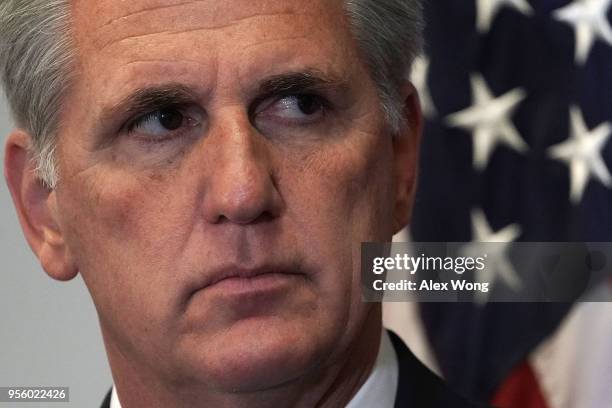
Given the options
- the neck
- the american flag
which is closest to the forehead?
the neck

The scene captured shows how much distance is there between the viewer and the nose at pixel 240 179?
144cm

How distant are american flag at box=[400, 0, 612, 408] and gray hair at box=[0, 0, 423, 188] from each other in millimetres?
715

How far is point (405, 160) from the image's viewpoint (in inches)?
71.8

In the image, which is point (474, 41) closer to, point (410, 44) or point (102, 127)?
point (410, 44)

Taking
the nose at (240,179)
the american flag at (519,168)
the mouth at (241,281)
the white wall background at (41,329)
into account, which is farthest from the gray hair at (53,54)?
the white wall background at (41,329)

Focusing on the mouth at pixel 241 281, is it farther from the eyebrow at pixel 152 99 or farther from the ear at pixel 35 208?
the ear at pixel 35 208

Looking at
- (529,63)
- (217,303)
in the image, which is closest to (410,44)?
(217,303)

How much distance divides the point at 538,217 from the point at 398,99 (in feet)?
2.60

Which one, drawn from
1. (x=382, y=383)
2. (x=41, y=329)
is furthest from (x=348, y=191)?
(x=41, y=329)

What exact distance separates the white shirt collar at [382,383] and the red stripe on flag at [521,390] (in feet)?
2.46

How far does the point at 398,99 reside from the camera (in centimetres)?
178

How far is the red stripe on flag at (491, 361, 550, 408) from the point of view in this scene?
8.16ft

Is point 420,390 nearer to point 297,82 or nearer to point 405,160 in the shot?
point 405,160

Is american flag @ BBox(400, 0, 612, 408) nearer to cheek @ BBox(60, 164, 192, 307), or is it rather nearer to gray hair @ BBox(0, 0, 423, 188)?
gray hair @ BBox(0, 0, 423, 188)
